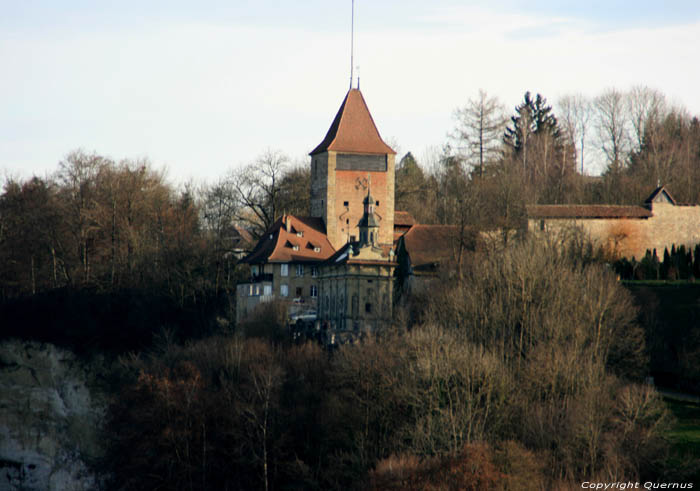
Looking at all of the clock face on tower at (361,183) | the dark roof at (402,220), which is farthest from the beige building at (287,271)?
the dark roof at (402,220)

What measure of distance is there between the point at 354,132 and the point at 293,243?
10.0 meters

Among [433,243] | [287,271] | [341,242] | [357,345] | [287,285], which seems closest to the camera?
[357,345]

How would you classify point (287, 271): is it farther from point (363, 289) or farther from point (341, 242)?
point (363, 289)

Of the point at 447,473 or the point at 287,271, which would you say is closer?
the point at 447,473

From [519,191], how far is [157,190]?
95.1 feet

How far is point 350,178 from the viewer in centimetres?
6469

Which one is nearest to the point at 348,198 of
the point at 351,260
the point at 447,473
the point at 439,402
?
the point at 351,260

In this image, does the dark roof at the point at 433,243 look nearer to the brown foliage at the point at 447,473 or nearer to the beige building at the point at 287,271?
the beige building at the point at 287,271

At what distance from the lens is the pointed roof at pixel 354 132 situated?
214ft

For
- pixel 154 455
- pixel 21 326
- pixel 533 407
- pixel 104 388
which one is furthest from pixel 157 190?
pixel 533 407

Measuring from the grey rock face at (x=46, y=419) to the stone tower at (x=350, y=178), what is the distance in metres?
17.5

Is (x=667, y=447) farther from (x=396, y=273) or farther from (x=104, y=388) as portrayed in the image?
(x=104, y=388)

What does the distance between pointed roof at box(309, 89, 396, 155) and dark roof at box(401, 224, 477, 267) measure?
9431mm

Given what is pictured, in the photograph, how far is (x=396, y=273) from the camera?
2195 inches
